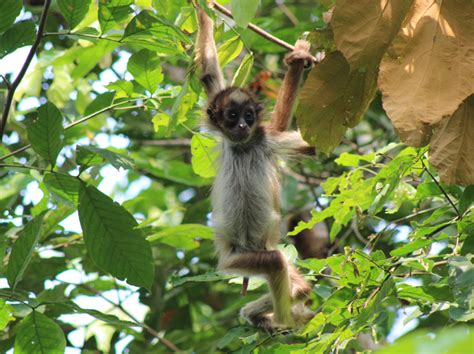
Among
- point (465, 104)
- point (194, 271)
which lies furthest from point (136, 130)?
point (465, 104)

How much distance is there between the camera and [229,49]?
4.55 metres

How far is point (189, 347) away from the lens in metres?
6.74

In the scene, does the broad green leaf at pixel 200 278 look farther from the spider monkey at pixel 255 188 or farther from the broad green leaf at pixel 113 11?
the broad green leaf at pixel 113 11

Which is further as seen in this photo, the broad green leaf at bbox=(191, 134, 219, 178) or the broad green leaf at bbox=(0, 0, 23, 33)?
the broad green leaf at bbox=(191, 134, 219, 178)

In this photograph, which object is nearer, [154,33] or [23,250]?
[23,250]

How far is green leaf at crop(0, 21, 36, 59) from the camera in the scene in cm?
382

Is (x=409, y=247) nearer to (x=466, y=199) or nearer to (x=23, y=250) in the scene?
(x=466, y=199)

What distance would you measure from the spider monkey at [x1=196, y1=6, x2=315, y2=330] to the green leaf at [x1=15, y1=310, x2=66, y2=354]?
185cm

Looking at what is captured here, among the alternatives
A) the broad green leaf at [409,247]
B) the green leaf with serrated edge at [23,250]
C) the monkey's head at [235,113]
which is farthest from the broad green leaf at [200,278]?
the monkey's head at [235,113]

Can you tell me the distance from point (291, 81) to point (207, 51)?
649 mm

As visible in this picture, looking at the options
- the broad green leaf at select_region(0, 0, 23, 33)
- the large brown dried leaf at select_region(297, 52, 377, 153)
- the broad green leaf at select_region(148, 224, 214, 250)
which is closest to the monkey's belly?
the broad green leaf at select_region(148, 224, 214, 250)

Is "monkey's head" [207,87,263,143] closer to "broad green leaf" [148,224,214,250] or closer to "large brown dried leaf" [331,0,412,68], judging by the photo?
"broad green leaf" [148,224,214,250]

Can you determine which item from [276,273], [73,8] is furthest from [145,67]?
[276,273]

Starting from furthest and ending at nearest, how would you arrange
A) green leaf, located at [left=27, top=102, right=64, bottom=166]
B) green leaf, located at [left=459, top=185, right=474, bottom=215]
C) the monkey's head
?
1. the monkey's head
2. green leaf, located at [left=27, top=102, right=64, bottom=166]
3. green leaf, located at [left=459, top=185, right=474, bottom=215]
